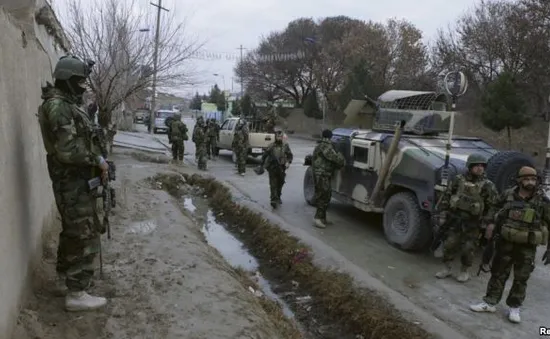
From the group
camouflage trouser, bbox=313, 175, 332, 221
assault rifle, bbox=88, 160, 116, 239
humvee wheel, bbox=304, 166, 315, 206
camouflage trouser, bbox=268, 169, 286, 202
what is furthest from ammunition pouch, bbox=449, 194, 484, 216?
camouflage trouser, bbox=268, 169, 286, 202

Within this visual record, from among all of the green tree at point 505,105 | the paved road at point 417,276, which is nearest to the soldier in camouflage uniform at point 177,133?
the paved road at point 417,276

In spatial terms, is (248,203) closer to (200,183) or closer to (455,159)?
(200,183)

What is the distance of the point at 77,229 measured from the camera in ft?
11.1

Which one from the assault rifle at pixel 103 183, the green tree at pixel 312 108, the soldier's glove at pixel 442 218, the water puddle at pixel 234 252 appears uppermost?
the green tree at pixel 312 108

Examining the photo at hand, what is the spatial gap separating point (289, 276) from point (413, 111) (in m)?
3.52

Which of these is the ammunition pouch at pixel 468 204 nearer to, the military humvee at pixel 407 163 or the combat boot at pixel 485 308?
the military humvee at pixel 407 163

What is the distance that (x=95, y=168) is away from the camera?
11.4 ft

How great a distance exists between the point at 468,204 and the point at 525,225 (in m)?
0.97

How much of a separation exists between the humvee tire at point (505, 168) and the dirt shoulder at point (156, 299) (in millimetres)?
3239

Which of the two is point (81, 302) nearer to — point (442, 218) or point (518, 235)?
point (518, 235)

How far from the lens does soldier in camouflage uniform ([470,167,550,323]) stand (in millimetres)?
4254

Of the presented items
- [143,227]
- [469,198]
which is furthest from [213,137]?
[469,198]

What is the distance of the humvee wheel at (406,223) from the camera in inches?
244

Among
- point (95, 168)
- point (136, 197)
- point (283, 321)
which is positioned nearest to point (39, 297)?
point (95, 168)
